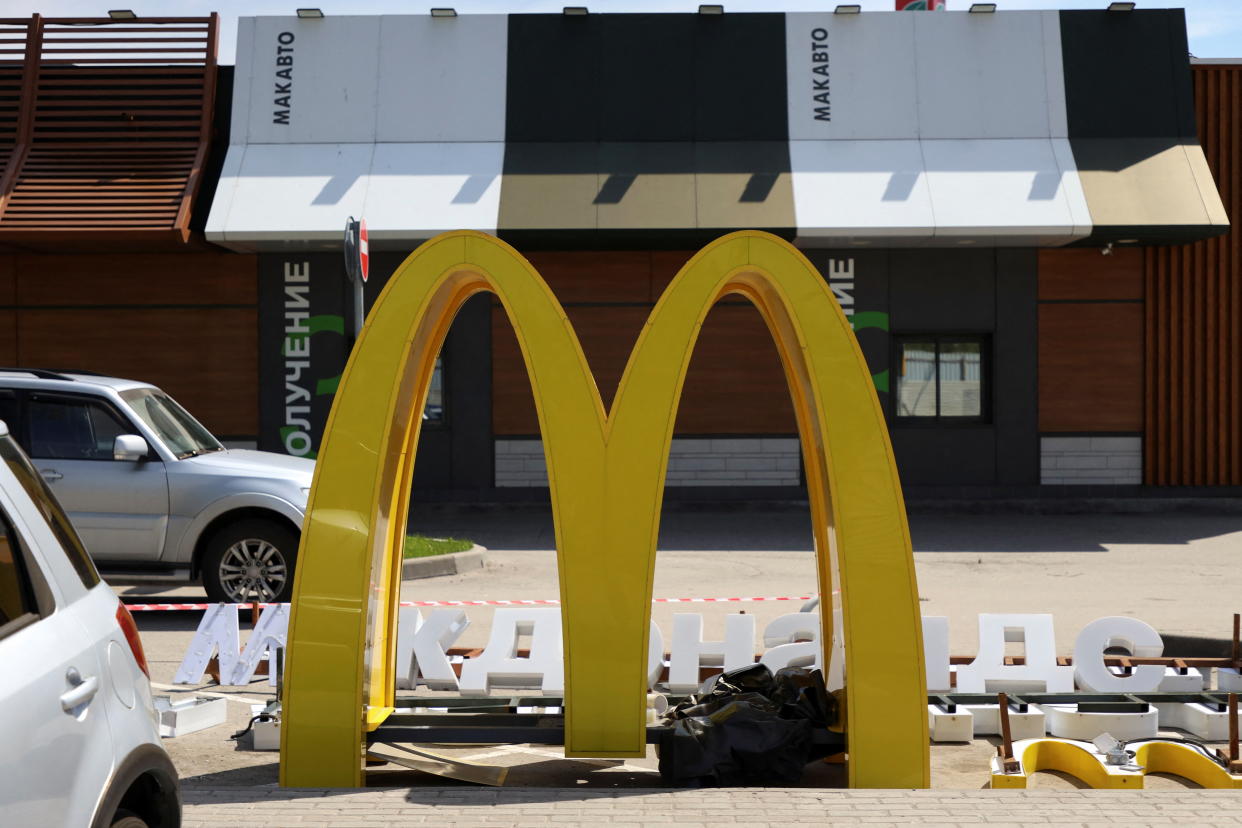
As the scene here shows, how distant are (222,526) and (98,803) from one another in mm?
7977

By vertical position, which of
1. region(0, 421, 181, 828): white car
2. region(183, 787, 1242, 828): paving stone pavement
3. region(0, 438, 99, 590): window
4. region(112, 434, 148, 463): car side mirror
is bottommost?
region(183, 787, 1242, 828): paving stone pavement

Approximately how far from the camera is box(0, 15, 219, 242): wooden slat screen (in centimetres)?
1816

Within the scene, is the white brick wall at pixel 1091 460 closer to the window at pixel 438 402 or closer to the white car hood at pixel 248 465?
the window at pixel 438 402

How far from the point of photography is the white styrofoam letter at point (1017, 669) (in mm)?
7742

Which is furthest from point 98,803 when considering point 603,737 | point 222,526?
point 222,526

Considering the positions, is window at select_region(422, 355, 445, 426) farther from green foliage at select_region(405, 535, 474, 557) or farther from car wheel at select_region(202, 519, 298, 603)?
car wheel at select_region(202, 519, 298, 603)

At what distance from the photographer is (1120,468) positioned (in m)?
19.3

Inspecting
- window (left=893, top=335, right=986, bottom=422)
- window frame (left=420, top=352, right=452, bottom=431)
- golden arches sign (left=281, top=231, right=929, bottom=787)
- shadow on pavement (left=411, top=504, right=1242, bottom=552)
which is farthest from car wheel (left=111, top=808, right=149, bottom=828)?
window (left=893, top=335, right=986, bottom=422)

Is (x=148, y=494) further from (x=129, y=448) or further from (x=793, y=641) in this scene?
(x=793, y=641)

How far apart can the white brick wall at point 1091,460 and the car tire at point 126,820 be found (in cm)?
1727

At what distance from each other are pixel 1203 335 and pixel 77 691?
18.6 m

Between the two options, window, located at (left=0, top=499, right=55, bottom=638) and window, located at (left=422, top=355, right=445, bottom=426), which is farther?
window, located at (left=422, top=355, right=445, bottom=426)

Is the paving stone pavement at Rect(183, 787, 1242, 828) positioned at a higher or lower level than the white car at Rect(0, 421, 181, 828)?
lower

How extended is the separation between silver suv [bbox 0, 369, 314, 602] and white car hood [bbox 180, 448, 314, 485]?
15 mm
